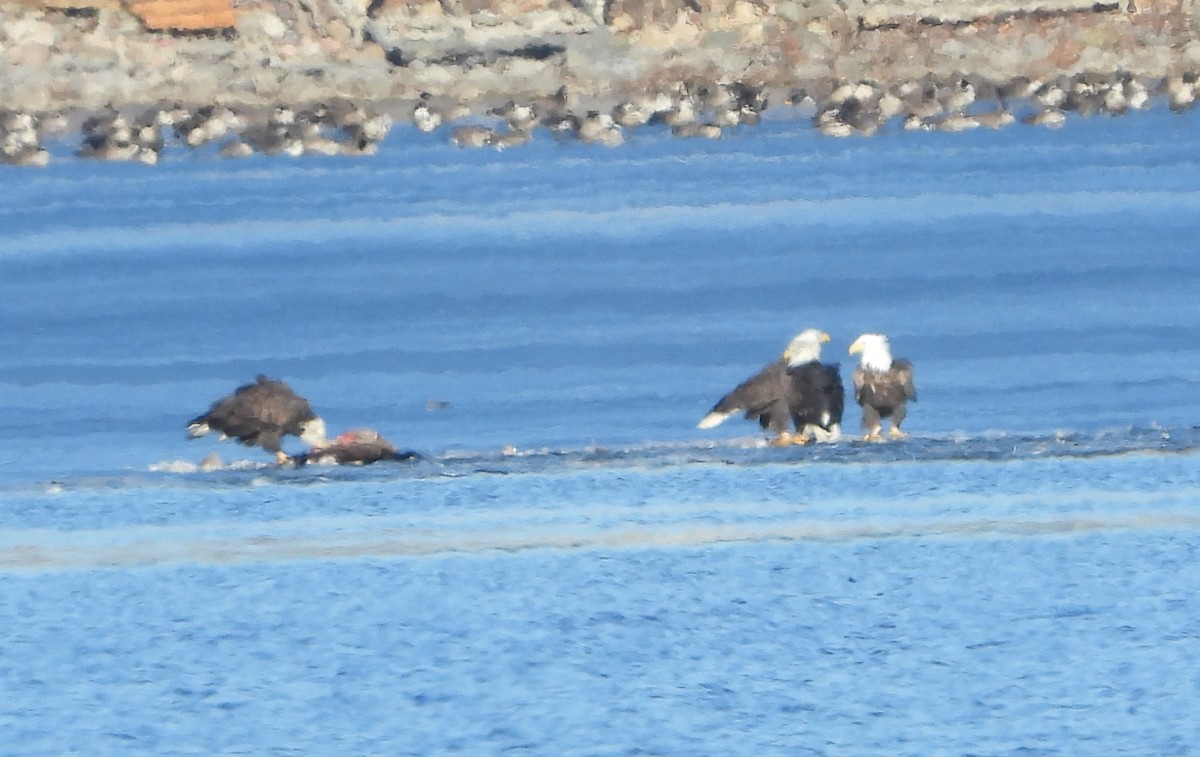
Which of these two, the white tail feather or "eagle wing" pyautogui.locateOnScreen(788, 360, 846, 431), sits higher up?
"eagle wing" pyautogui.locateOnScreen(788, 360, 846, 431)

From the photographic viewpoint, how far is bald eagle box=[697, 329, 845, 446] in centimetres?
197

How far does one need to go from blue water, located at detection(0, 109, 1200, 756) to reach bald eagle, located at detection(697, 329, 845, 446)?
2 centimetres

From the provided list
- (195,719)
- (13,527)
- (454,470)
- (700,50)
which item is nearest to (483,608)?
(454,470)

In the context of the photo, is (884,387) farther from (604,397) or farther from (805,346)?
(604,397)

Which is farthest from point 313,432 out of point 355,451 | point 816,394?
point 816,394

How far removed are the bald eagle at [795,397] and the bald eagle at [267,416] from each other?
427mm

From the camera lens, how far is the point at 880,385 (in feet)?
6.54

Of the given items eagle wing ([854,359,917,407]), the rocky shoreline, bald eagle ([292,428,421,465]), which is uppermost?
the rocky shoreline

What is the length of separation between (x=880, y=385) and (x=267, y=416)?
650 mm

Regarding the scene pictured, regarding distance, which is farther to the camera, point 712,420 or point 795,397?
point 712,420

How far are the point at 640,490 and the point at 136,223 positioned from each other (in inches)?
25.4

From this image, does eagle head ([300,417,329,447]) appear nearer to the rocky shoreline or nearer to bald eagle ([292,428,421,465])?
bald eagle ([292,428,421,465])

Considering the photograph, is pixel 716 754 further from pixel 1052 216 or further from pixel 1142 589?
pixel 1052 216

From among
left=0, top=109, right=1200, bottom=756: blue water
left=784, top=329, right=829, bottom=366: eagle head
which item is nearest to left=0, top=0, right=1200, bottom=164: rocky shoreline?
left=0, top=109, right=1200, bottom=756: blue water
